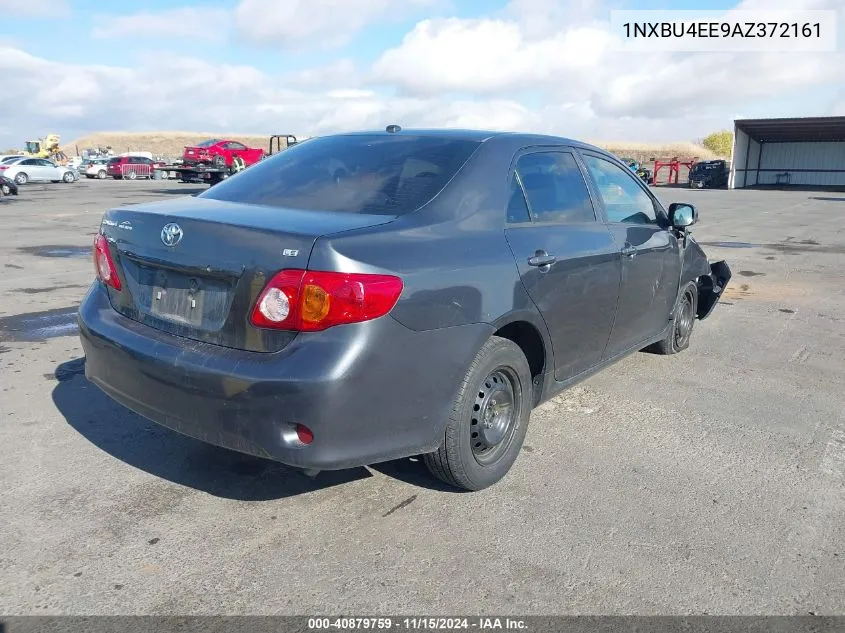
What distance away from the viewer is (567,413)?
4.42 m

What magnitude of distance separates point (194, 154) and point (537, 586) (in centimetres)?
2787

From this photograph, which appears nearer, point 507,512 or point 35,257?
point 507,512

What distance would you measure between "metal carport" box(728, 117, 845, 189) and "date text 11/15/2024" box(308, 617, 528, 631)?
139 feet

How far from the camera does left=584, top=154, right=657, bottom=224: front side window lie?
437 centimetres

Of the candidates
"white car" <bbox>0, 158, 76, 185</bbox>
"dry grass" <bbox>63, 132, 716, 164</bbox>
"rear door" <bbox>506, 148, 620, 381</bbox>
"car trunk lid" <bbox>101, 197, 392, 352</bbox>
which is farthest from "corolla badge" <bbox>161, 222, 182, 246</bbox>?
"dry grass" <bbox>63, 132, 716, 164</bbox>

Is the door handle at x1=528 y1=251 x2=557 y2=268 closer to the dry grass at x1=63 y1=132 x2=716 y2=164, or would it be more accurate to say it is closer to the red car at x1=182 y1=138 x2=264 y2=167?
the red car at x1=182 y1=138 x2=264 y2=167

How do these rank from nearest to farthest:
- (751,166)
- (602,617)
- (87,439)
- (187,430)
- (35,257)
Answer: (602,617) → (187,430) → (87,439) → (35,257) → (751,166)

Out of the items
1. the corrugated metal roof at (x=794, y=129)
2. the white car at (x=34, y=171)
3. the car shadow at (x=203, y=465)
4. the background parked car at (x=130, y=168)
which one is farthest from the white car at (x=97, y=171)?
the car shadow at (x=203, y=465)

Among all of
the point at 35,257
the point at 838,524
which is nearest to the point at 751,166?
the point at 35,257

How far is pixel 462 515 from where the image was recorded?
3.15 metres

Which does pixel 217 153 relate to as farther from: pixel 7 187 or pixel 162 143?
pixel 162 143

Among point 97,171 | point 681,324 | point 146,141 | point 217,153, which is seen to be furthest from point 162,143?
point 681,324

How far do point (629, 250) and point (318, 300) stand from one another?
94.8 inches

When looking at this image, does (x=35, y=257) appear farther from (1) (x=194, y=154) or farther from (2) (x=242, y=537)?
(1) (x=194, y=154)
